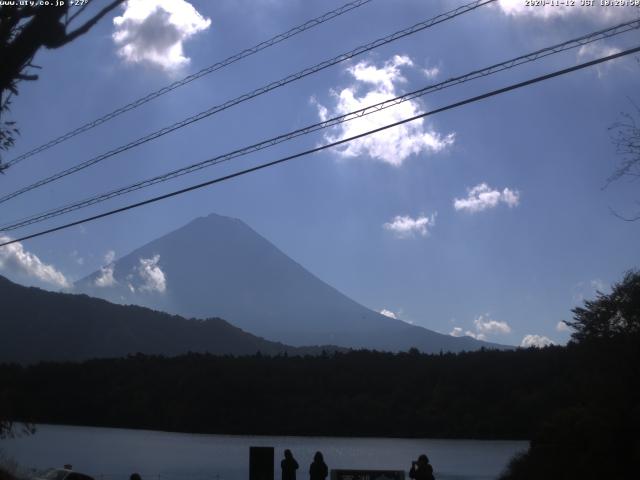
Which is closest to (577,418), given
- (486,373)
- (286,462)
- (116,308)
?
(286,462)

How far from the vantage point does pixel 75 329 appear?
417ft

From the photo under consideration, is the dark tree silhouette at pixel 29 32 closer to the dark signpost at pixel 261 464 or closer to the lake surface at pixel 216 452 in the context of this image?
the dark signpost at pixel 261 464

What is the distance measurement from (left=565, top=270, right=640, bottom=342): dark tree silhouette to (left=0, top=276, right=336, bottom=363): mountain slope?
91361 mm

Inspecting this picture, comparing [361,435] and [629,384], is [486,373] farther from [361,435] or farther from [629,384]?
[629,384]

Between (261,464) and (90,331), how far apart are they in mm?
122460

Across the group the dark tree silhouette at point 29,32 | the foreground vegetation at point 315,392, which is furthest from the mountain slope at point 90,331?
the dark tree silhouette at point 29,32

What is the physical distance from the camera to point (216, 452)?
2901 inches

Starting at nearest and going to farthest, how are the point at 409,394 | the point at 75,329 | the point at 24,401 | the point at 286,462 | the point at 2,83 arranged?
1. the point at 2,83
2. the point at 286,462
3. the point at 24,401
4. the point at 409,394
5. the point at 75,329

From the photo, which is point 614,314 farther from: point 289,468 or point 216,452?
point 216,452

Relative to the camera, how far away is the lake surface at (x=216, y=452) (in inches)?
2359

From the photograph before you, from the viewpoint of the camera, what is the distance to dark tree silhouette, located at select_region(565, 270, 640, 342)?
24.3 metres

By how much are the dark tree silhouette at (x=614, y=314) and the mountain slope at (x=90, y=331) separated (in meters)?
91.4

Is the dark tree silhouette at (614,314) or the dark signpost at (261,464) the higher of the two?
the dark tree silhouette at (614,314)

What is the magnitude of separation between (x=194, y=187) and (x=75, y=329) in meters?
122
